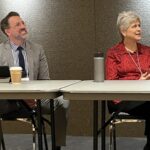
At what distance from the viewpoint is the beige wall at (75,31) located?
436cm

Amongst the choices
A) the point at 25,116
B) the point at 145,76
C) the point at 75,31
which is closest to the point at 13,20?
the point at 75,31

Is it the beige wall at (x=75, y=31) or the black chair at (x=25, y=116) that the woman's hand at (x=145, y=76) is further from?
the beige wall at (x=75, y=31)

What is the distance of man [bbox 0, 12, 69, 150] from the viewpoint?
342 centimetres

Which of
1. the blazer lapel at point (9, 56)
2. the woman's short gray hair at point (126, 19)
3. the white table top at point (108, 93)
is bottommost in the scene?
the white table top at point (108, 93)

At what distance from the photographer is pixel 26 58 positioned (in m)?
3.57

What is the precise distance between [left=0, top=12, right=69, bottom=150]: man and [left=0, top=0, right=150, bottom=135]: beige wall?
0.81 meters

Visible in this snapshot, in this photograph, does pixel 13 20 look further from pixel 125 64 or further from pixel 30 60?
pixel 125 64

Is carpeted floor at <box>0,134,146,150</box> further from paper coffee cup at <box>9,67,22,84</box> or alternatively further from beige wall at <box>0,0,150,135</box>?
paper coffee cup at <box>9,67,22,84</box>

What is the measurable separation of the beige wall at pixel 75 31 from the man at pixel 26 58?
815 mm


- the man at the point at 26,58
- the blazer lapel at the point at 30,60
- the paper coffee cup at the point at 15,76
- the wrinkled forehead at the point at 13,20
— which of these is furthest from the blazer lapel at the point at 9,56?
the paper coffee cup at the point at 15,76

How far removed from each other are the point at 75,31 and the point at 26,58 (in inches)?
41.1

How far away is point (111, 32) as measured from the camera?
4.38 meters

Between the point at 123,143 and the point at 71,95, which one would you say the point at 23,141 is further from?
the point at 71,95

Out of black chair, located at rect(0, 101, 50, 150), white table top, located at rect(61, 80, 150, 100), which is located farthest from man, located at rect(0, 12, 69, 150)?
white table top, located at rect(61, 80, 150, 100)
